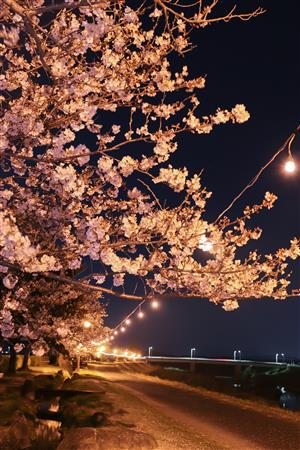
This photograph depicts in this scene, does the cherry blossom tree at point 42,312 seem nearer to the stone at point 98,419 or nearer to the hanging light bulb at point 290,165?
the stone at point 98,419

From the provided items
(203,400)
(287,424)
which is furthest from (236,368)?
(287,424)

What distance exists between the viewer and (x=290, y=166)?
31.0 ft

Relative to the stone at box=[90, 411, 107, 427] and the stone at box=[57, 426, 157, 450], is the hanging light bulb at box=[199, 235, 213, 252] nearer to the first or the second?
the stone at box=[57, 426, 157, 450]

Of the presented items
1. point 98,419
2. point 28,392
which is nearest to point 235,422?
point 98,419

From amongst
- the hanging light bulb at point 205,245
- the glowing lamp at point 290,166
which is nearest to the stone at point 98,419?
the hanging light bulb at point 205,245

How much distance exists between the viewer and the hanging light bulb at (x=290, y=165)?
371 inches

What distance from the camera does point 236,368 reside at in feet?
323

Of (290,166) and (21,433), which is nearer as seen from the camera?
(290,166)

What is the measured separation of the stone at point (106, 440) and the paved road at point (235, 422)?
2.72 meters

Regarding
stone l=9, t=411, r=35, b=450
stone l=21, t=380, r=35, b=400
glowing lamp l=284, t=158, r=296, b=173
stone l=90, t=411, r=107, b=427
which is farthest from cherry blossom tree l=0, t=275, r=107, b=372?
glowing lamp l=284, t=158, r=296, b=173

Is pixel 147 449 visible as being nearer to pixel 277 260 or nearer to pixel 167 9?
pixel 277 260

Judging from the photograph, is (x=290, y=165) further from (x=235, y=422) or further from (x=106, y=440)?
(x=235, y=422)

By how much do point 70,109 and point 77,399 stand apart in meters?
19.3

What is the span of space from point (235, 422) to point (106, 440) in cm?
855
